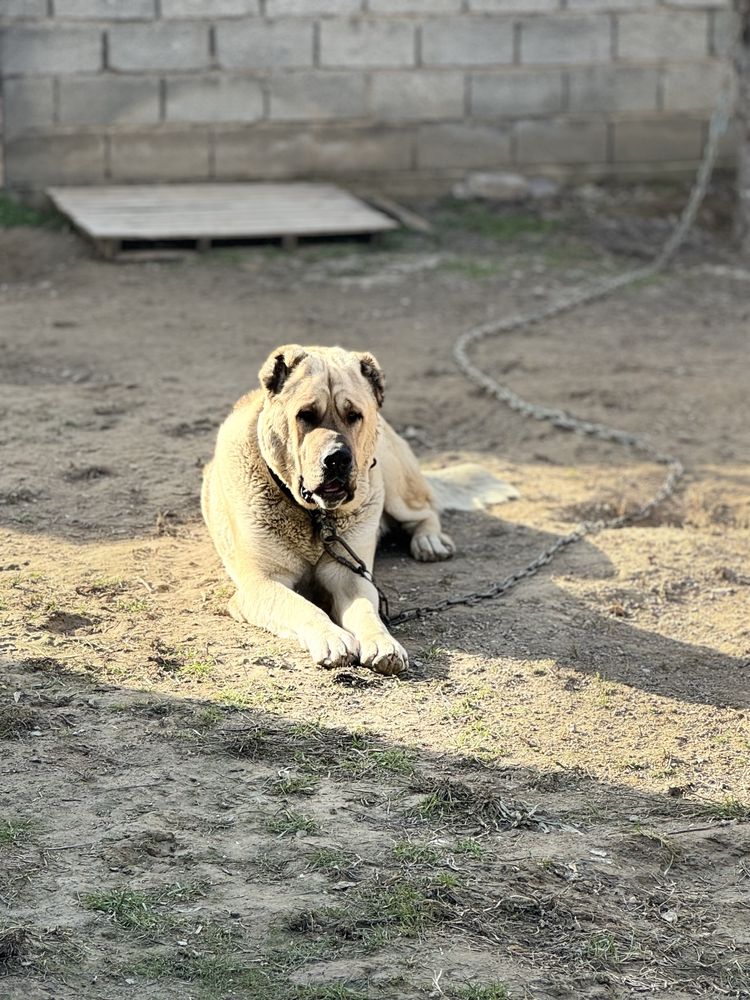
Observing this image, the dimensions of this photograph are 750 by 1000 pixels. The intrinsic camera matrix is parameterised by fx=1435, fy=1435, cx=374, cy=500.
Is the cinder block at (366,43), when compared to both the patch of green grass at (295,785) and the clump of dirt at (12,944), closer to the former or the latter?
the patch of green grass at (295,785)

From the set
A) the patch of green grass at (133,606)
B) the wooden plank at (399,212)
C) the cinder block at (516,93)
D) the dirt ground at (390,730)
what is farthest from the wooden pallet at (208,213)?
the patch of green grass at (133,606)

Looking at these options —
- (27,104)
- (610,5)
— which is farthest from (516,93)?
(27,104)

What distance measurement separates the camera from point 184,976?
3.16 meters

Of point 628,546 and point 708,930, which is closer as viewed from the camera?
point 708,930

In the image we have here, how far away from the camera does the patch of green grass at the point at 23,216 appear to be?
37.6 feet

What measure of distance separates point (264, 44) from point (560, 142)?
2802 millimetres

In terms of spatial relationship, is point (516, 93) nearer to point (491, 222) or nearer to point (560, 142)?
point (560, 142)

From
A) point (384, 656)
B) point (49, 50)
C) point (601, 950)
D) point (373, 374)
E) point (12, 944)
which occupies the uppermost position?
point (49, 50)

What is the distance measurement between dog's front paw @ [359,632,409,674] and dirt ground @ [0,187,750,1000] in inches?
1.7

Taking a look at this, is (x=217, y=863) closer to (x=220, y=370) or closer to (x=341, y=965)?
(x=341, y=965)

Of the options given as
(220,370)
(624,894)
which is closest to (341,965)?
(624,894)

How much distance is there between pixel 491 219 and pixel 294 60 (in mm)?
2126

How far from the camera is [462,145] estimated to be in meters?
12.7

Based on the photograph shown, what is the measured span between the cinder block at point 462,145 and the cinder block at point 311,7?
3.85 ft
